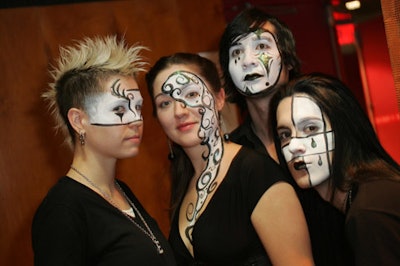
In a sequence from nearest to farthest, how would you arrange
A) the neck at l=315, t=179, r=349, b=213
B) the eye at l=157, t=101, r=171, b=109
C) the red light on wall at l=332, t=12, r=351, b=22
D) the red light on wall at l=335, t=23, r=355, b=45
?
the neck at l=315, t=179, r=349, b=213
the eye at l=157, t=101, r=171, b=109
the red light on wall at l=332, t=12, r=351, b=22
the red light on wall at l=335, t=23, r=355, b=45

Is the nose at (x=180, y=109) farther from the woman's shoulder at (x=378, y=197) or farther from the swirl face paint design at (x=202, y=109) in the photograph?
the woman's shoulder at (x=378, y=197)

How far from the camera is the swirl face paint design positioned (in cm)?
192

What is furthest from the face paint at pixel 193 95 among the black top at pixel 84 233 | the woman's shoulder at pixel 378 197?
the woman's shoulder at pixel 378 197

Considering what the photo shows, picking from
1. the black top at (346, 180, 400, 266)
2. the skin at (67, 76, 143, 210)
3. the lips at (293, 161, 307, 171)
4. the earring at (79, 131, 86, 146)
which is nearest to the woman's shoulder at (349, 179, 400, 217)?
the black top at (346, 180, 400, 266)

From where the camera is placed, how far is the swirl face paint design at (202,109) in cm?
192

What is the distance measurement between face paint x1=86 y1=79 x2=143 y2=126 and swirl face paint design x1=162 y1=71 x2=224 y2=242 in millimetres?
201

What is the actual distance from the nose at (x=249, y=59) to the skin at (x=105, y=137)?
0.53m

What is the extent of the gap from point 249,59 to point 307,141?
514mm

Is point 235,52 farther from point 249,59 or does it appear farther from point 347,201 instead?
point 347,201

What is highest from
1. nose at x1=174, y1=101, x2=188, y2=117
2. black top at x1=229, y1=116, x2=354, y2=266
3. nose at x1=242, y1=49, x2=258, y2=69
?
nose at x1=242, y1=49, x2=258, y2=69

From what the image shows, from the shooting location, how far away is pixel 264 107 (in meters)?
2.14

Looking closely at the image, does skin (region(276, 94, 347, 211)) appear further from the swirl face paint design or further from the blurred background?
the blurred background

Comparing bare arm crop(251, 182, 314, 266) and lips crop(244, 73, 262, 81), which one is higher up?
lips crop(244, 73, 262, 81)

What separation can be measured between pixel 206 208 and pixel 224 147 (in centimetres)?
25
